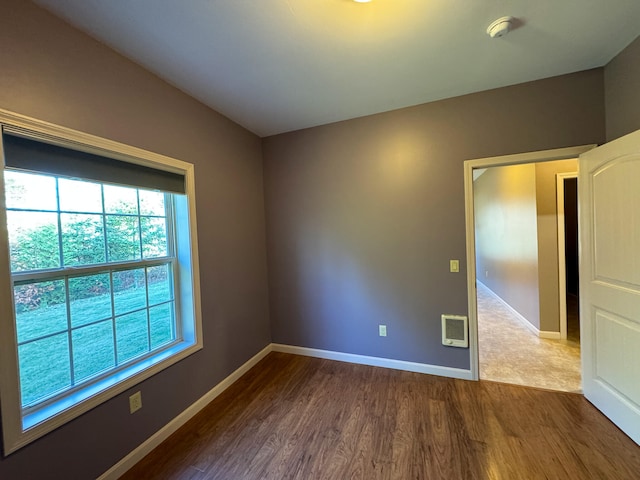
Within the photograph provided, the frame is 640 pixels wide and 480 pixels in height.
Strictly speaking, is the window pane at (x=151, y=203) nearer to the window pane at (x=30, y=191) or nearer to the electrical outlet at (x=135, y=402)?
the window pane at (x=30, y=191)

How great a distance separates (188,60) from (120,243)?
51.8 inches

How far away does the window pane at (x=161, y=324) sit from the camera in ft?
6.41

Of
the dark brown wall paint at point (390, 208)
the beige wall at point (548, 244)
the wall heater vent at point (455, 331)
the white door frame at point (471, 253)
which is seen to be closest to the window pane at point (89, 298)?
the dark brown wall paint at point (390, 208)

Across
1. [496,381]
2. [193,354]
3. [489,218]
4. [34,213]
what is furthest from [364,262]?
[489,218]

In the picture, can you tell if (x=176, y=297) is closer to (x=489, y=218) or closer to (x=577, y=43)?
(x=577, y=43)

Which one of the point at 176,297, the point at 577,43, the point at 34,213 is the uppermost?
the point at 577,43

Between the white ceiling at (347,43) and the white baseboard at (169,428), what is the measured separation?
253 cm

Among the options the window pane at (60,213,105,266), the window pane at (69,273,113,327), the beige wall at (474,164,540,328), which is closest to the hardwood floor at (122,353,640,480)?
the window pane at (69,273,113,327)

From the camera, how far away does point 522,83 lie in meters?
2.15

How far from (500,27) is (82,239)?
277 cm

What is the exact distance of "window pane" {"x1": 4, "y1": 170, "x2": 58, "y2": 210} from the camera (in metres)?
1.26

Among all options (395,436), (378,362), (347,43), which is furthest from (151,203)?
(378,362)

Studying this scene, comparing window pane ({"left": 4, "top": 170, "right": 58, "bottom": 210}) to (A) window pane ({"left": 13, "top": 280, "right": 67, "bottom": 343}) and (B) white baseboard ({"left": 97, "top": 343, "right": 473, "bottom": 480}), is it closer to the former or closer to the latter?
(A) window pane ({"left": 13, "top": 280, "right": 67, "bottom": 343})

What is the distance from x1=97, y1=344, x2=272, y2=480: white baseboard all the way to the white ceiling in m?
2.53
